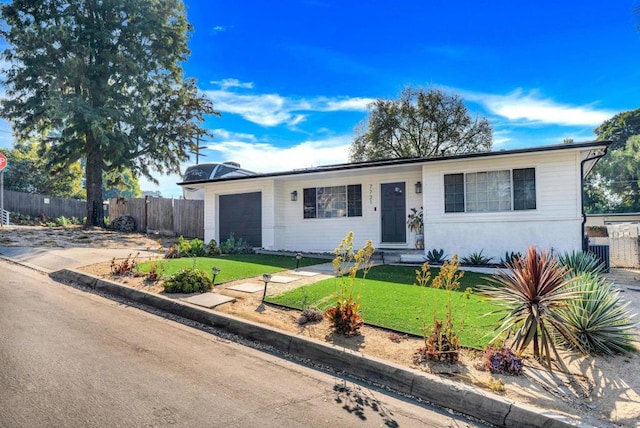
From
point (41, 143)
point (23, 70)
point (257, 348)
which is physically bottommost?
point (257, 348)

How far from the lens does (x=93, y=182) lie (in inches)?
744

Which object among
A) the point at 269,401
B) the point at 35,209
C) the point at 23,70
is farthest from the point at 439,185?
the point at 35,209

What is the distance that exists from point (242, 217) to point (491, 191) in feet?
30.1

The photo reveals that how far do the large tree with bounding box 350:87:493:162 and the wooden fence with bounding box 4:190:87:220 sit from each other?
20.9 m

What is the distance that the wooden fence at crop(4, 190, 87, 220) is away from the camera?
2212 centimetres

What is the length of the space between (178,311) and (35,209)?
23475 mm

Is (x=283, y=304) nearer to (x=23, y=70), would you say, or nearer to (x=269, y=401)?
(x=269, y=401)

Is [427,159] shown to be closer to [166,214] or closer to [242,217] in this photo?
[242,217]

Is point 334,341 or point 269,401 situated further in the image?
point 334,341

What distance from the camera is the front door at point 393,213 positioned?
12.4 meters

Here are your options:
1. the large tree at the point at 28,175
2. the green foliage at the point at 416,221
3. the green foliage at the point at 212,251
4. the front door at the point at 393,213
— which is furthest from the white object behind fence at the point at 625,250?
the large tree at the point at 28,175

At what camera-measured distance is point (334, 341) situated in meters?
4.36

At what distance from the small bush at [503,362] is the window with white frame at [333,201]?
30.6 feet

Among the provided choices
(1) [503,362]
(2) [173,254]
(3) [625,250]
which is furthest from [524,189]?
(2) [173,254]
